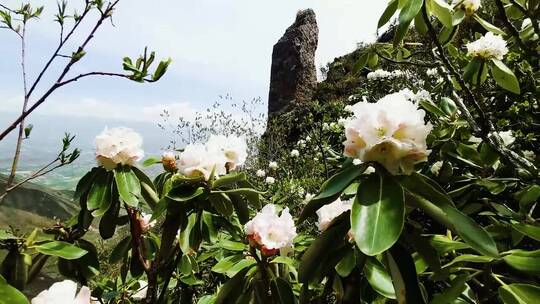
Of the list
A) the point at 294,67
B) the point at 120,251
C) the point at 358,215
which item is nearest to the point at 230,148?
the point at 120,251

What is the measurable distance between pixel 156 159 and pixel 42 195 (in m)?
11.3

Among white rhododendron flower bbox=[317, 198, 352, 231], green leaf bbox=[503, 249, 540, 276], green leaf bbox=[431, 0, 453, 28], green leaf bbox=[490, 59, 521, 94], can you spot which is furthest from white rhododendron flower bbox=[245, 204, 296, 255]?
green leaf bbox=[490, 59, 521, 94]

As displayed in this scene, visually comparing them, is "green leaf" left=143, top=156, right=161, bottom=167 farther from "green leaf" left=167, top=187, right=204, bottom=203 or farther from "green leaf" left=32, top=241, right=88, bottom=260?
"green leaf" left=32, top=241, right=88, bottom=260

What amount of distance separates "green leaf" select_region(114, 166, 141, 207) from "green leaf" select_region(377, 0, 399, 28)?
2.68 ft

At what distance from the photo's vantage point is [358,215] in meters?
0.61

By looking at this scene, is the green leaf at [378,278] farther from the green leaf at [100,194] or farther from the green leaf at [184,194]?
the green leaf at [100,194]

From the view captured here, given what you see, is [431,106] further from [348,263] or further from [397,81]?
[397,81]

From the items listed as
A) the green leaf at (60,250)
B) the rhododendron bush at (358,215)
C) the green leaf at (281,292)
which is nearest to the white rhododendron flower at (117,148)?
the rhododendron bush at (358,215)

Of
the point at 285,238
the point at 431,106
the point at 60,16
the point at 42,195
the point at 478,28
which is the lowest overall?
the point at 42,195

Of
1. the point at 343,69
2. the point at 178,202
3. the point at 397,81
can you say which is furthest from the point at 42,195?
the point at 178,202

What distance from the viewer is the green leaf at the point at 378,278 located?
757 millimetres

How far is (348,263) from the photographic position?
0.75m

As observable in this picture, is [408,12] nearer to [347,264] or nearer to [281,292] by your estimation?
[347,264]

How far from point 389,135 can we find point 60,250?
0.65 m
